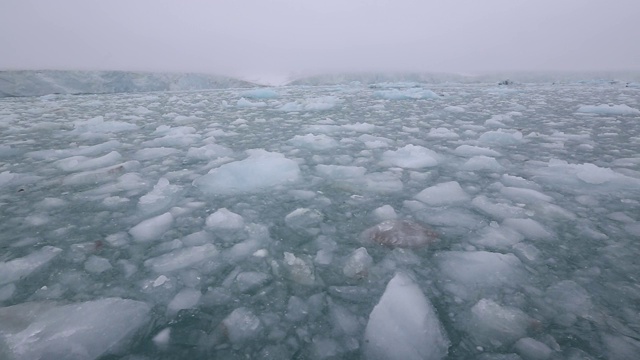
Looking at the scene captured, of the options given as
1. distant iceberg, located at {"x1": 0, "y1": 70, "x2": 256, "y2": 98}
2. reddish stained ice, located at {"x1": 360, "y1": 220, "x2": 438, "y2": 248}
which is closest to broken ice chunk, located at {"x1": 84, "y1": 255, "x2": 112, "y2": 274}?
reddish stained ice, located at {"x1": 360, "y1": 220, "x2": 438, "y2": 248}

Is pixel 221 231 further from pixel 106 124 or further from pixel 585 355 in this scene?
pixel 106 124

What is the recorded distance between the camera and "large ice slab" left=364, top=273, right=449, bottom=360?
928mm

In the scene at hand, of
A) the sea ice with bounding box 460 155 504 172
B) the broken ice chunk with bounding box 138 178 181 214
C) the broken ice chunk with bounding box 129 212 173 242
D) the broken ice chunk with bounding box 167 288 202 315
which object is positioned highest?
the sea ice with bounding box 460 155 504 172

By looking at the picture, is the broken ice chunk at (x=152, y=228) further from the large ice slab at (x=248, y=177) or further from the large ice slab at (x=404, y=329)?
the large ice slab at (x=404, y=329)

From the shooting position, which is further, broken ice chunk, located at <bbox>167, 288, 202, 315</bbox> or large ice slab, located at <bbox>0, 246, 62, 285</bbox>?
large ice slab, located at <bbox>0, 246, 62, 285</bbox>

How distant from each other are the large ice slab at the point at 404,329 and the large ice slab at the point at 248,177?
121 centimetres

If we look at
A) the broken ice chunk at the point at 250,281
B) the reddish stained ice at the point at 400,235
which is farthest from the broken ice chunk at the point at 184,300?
the reddish stained ice at the point at 400,235

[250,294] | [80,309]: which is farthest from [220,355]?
[80,309]

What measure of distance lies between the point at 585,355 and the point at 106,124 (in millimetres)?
4968

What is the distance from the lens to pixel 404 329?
3.25ft

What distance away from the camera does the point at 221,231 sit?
1550 millimetres

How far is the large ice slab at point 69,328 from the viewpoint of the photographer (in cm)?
90

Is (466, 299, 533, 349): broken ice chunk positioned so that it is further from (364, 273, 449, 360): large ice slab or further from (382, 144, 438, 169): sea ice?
(382, 144, 438, 169): sea ice

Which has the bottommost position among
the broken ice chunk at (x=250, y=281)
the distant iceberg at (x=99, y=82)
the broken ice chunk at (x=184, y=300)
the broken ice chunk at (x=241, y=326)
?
the broken ice chunk at (x=241, y=326)
